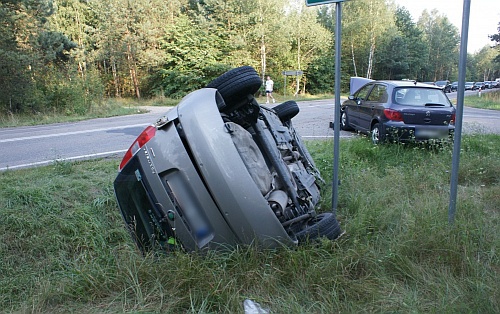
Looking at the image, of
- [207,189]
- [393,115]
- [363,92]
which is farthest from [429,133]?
[207,189]

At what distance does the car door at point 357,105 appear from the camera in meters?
8.91

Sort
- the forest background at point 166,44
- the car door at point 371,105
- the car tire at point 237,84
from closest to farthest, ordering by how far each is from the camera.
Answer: the car tire at point 237,84
the car door at point 371,105
the forest background at point 166,44

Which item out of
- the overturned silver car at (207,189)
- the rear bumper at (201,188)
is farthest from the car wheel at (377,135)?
the rear bumper at (201,188)

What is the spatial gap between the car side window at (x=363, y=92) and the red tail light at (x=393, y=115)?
1453 millimetres

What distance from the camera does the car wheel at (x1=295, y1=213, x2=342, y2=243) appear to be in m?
2.93

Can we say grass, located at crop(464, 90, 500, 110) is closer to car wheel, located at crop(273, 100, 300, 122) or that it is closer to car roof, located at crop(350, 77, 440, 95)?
car roof, located at crop(350, 77, 440, 95)

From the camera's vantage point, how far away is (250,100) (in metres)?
3.47

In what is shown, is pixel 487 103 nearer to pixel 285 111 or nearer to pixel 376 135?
pixel 376 135

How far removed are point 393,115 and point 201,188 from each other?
5787 millimetres

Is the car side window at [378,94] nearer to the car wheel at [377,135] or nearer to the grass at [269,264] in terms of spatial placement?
the car wheel at [377,135]

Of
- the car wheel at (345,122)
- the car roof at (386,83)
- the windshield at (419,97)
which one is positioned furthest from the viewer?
the car wheel at (345,122)

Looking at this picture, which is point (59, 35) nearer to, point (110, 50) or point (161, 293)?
point (110, 50)

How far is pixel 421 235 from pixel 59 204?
3585 millimetres

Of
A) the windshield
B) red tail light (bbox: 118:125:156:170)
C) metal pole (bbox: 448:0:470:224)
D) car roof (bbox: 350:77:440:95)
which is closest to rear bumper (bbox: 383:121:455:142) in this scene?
the windshield
